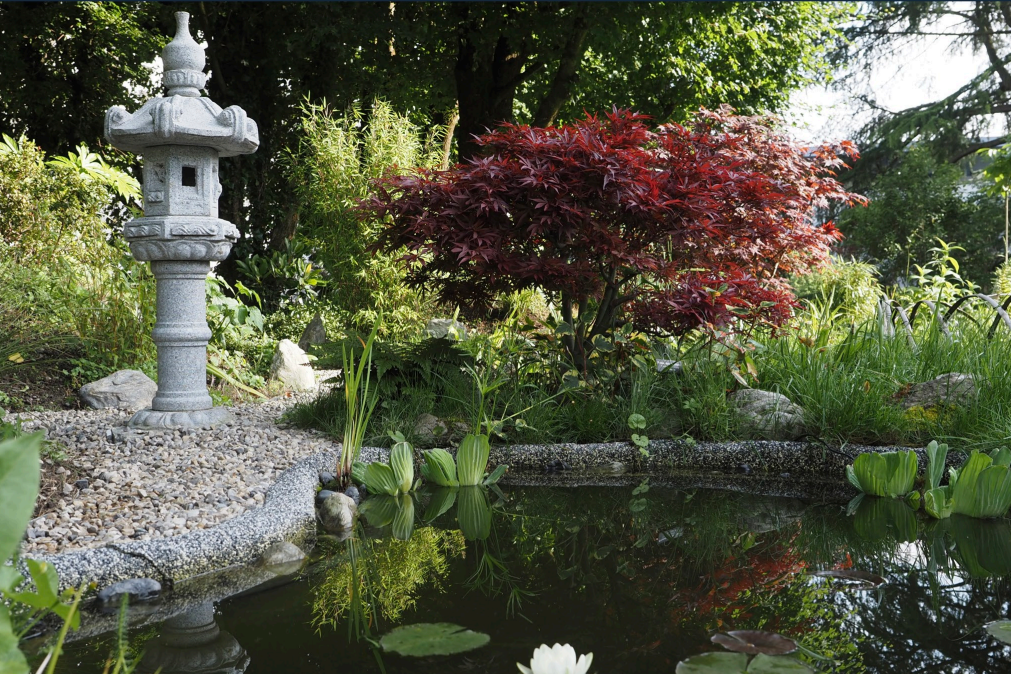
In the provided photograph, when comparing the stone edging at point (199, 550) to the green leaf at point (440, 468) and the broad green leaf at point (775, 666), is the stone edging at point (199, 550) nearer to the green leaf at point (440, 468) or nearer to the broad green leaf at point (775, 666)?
the green leaf at point (440, 468)

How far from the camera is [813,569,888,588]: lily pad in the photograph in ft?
7.54

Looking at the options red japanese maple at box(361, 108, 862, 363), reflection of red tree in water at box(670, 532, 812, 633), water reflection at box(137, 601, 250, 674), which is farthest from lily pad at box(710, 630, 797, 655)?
red japanese maple at box(361, 108, 862, 363)

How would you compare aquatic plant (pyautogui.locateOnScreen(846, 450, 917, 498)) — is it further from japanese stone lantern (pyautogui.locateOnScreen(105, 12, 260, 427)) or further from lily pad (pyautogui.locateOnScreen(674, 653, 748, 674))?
japanese stone lantern (pyautogui.locateOnScreen(105, 12, 260, 427))

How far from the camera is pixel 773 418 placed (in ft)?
12.9

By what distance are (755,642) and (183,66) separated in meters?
4.06

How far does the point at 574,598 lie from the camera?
219 cm

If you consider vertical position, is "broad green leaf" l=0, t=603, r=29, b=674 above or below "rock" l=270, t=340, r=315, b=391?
above

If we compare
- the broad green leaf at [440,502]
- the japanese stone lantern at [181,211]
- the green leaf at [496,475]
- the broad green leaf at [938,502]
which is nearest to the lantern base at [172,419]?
the japanese stone lantern at [181,211]

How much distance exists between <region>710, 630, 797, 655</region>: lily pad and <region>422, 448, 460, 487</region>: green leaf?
1843 mm

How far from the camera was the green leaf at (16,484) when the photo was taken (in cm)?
72

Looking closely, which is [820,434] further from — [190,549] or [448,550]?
[190,549]

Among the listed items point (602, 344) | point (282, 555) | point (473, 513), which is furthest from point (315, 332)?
point (282, 555)

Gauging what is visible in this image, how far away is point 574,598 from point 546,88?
9.15m

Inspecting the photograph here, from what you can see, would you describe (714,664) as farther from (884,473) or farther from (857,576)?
(884,473)
